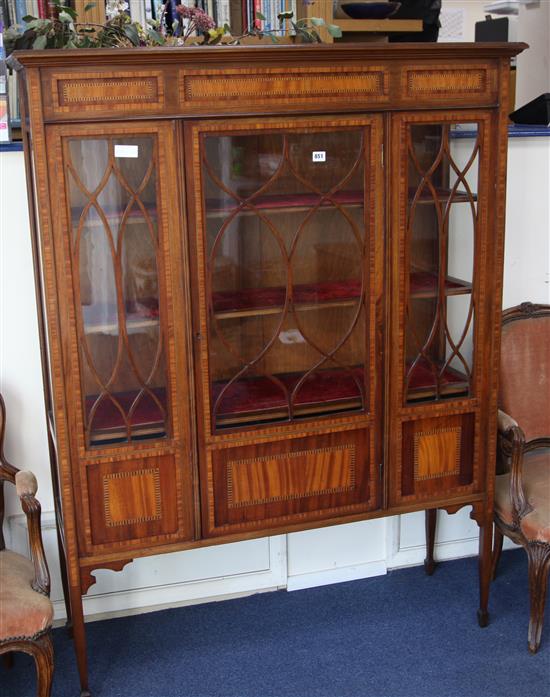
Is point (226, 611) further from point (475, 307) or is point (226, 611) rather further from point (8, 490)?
point (475, 307)

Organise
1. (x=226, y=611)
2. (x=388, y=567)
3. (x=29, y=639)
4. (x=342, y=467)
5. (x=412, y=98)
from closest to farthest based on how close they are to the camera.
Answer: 1. (x=29, y=639)
2. (x=412, y=98)
3. (x=342, y=467)
4. (x=226, y=611)
5. (x=388, y=567)

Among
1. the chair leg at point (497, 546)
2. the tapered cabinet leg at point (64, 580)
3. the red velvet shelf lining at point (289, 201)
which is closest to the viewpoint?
the red velvet shelf lining at point (289, 201)

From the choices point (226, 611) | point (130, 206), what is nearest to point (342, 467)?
point (226, 611)

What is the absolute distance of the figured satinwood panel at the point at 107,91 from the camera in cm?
205

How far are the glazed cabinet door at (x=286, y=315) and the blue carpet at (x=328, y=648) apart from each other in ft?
1.48

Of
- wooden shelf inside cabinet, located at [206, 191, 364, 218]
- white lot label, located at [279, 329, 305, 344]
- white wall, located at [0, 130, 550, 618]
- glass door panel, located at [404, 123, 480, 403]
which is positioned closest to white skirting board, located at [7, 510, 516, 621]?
white wall, located at [0, 130, 550, 618]

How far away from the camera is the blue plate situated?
3.41 meters

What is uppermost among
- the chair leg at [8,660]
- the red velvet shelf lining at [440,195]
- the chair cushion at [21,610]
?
the red velvet shelf lining at [440,195]

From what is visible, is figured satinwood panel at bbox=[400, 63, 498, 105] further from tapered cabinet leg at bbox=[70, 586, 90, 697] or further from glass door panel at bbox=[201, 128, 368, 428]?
tapered cabinet leg at bbox=[70, 586, 90, 697]

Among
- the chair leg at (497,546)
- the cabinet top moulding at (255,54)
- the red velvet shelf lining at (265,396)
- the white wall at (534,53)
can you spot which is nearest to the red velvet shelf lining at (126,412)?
the red velvet shelf lining at (265,396)

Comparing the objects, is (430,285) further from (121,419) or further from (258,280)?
(121,419)

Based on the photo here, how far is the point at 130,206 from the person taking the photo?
7.14ft

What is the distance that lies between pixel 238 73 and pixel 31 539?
4.20 feet

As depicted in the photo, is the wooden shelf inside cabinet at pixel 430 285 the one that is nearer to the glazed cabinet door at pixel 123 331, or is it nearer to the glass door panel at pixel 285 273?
the glass door panel at pixel 285 273
